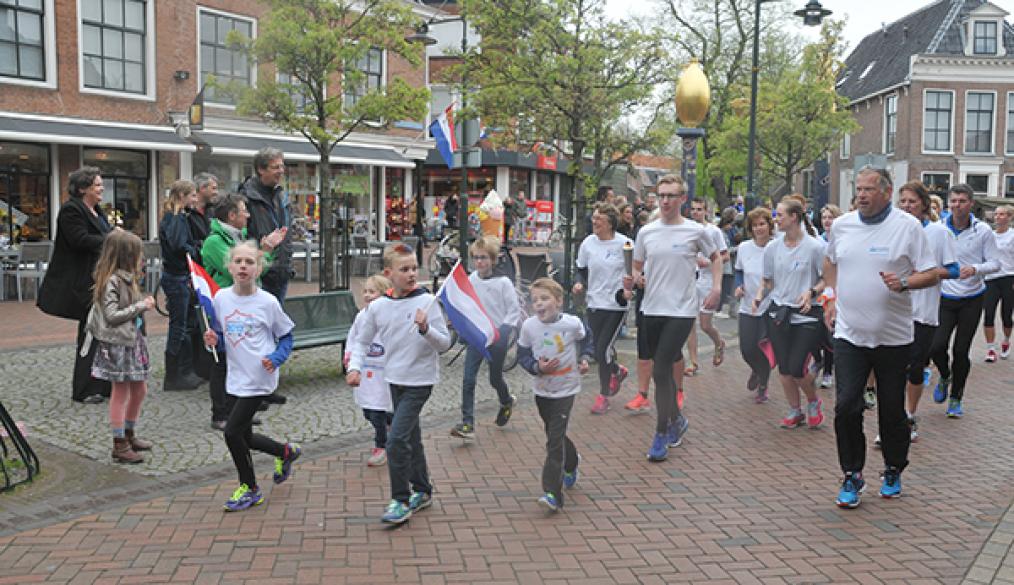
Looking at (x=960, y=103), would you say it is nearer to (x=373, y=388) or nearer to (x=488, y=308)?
(x=488, y=308)

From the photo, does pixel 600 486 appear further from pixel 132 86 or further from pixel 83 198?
pixel 132 86

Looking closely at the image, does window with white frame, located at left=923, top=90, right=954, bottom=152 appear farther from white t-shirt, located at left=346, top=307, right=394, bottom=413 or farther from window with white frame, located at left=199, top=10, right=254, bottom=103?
white t-shirt, located at left=346, top=307, right=394, bottom=413

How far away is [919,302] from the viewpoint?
6629mm

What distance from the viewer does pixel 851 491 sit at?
513 cm

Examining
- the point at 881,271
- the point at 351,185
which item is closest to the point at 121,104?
the point at 351,185

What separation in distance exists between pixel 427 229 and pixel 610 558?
28546 millimetres

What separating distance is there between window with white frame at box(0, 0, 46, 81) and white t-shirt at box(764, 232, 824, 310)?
16178mm

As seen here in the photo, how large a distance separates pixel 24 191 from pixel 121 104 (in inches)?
114

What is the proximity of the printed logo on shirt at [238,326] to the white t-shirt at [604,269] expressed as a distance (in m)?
3.35

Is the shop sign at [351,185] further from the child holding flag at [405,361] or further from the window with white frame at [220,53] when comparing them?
the child holding flag at [405,361]

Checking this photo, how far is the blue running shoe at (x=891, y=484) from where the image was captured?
5312mm

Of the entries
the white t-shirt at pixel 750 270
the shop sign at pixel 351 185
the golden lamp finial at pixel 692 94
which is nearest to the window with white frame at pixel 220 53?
the shop sign at pixel 351 185

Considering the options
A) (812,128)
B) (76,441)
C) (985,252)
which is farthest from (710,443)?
(812,128)

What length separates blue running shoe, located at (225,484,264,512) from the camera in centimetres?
485
